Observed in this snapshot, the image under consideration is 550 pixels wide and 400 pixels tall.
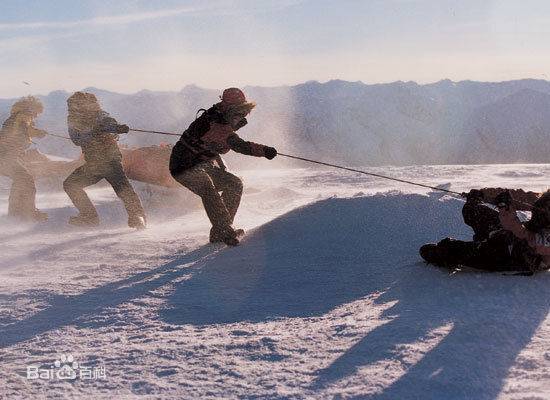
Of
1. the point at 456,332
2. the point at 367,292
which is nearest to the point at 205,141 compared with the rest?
the point at 367,292

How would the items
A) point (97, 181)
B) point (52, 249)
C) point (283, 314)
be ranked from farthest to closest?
point (97, 181) → point (52, 249) → point (283, 314)

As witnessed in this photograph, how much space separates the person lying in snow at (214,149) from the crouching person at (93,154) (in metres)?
1.76

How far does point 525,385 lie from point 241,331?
4.75ft

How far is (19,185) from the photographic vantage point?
7746 millimetres

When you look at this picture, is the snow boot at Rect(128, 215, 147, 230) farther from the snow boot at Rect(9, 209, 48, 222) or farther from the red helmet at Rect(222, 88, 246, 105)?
the red helmet at Rect(222, 88, 246, 105)

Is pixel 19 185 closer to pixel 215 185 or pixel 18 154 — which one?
pixel 18 154

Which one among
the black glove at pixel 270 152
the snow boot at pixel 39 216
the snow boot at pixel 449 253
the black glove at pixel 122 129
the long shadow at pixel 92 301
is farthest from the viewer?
the snow boot at pixel 39 216

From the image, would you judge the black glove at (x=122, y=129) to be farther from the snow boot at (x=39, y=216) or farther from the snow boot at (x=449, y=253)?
the snow boot at (x=449, y=253)

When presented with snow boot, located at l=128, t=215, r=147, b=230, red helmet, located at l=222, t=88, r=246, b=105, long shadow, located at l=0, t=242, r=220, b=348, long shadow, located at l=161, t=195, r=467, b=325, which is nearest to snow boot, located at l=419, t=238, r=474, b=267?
long shadow, located at l=161, t=195, r=467, b=325

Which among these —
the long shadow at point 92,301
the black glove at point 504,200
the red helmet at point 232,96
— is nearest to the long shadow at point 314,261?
the long shadow at point 92,301

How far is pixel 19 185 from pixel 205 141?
3885 millimetres

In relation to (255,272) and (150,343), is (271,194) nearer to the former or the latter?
(255,272)

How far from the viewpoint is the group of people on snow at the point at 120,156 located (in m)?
5.15

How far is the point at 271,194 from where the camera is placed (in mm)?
9297
